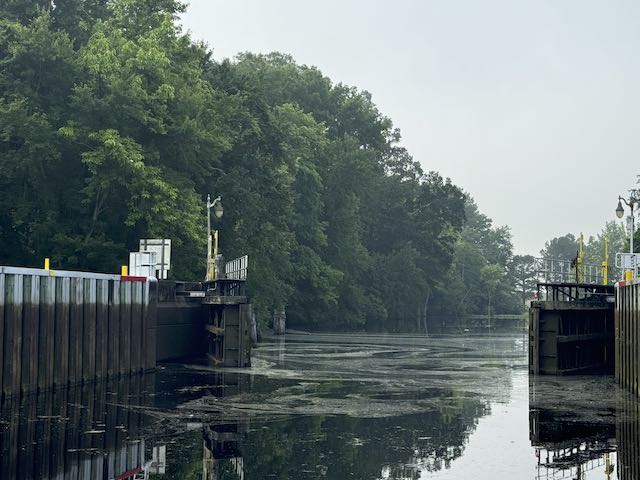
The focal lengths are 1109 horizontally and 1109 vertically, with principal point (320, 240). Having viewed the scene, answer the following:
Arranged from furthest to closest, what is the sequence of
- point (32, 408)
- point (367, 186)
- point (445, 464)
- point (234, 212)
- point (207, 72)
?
point (367, 186), point (207, 72), point (234, 212), point (32, 408), point (445, 464)

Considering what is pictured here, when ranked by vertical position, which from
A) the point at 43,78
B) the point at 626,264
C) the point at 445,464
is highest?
the point at 43,78

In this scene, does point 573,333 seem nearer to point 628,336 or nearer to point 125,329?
point 628,336

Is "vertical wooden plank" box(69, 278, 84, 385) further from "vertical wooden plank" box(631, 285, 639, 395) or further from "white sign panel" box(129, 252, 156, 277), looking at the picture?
"vertical wooden plank" box(631, 285, 639, 395)

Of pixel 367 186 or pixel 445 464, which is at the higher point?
pixel 367 186

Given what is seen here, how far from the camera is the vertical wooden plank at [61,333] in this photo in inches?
1444

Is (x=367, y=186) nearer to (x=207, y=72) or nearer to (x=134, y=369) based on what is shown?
(x=207, y=72)

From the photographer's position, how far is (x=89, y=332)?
39.8 m

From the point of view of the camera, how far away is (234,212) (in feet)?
254

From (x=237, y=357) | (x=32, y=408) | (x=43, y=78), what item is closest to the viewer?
(x=32, y=408)

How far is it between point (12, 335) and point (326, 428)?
11102mm

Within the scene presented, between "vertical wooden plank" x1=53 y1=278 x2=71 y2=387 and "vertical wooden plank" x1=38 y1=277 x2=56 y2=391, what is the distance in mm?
408

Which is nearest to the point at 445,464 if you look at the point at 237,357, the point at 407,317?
the point at 237,357

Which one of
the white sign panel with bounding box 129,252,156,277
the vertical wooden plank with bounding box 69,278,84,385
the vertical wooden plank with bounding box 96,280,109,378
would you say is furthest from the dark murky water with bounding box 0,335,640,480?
the white sign panel with bounding box 129,252,156,277

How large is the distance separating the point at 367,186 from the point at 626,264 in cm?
8262
